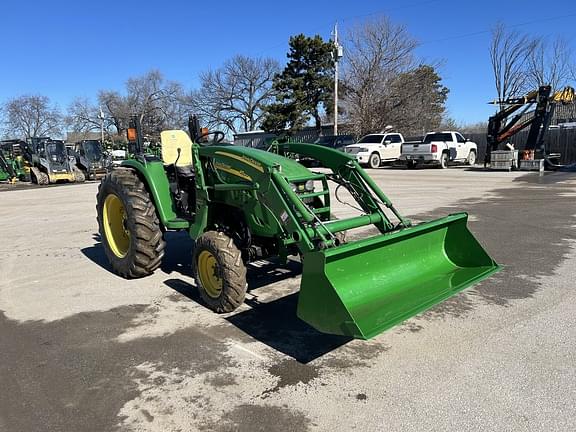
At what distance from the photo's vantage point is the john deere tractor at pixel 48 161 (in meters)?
23.1

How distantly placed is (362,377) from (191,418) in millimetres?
1220

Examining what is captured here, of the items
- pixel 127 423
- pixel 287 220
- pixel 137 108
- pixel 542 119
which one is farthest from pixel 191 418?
pixel 137 108

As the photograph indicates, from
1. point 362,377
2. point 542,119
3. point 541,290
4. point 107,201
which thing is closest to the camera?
point 362,377

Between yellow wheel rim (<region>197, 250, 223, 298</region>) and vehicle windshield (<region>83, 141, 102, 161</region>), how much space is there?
22.7 m

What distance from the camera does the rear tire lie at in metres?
25.5

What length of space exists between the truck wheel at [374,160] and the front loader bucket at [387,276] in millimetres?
20990

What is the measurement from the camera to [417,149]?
24609 millimetres

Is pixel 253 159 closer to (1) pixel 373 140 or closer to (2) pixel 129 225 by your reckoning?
(2) pixel 129 225

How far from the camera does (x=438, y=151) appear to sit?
2438cm

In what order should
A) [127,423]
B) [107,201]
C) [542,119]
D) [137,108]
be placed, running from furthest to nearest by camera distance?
[137,108] → [542,119] → [107,201] → [127,423]

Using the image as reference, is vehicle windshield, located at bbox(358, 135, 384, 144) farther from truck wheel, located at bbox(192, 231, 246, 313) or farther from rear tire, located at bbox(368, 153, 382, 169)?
truck wheel, located at bbox(192, 231, 246, 313)

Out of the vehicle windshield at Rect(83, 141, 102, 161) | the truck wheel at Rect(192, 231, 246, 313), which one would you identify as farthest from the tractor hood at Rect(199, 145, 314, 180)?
the vehicle windshield at Rect(83, 141, 102, 161)

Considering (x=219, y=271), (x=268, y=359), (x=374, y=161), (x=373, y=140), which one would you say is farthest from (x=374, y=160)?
(x=268, y=359)

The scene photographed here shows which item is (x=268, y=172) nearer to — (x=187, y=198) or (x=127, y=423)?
(x=187, y=198)
